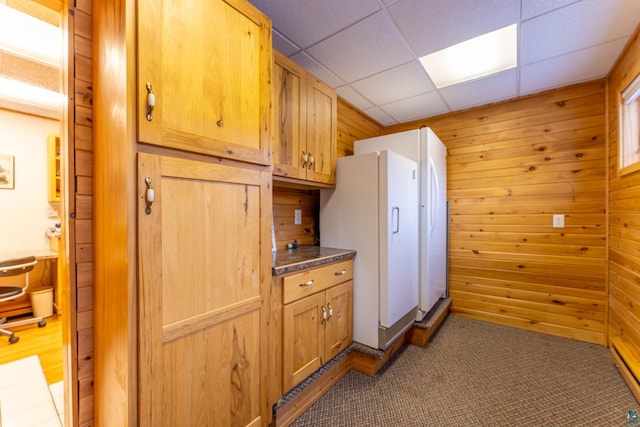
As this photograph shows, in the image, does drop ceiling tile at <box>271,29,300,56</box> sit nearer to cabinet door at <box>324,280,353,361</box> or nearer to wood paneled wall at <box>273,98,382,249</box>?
wood paneled wall at <box>273,98,382,249</box>

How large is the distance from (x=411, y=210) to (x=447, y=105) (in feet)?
4.91

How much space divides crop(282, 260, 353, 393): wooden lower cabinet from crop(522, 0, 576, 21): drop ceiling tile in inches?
77.3

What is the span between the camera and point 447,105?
9.92 ft

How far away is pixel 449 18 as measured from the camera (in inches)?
67.0

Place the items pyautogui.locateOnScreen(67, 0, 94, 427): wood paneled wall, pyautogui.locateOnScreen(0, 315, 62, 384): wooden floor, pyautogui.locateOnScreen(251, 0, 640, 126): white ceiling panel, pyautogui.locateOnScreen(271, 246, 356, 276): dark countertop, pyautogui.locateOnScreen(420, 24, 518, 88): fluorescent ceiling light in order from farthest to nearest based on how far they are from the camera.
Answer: pyautogui.locateOnScreen(0, 315, 62, 384): wooden floor < pyautogui.locateOnScreen(420, 24, 518, 88): fluorescent ceiling light < pyautogui.locateOnScreen(251, 0, 640, 126): white ceiling panel < pyautogui.locateOnScreen(271, 246, 356, 276): dark countertop < pyautogui.locateOnScreen(67, 0, 94, 427): wood paneled wall

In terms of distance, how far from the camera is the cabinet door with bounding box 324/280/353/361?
1.85m

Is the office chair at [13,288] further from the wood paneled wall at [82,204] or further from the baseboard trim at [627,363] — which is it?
the baseboard trim at [627,363]

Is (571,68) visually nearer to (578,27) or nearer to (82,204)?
(578,27)

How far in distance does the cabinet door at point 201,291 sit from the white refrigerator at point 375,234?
93 centimetres

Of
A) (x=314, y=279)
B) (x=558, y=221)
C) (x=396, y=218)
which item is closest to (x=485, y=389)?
(x=396, y=218)

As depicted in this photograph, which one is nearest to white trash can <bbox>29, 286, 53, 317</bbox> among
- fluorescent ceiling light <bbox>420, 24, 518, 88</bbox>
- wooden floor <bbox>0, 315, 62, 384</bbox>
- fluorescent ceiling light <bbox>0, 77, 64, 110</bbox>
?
wooden floor <bbox>0, 315, 62, 384</bbox>

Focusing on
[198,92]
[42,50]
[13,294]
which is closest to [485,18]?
[198,92]

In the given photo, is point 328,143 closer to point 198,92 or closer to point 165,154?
point 198,92

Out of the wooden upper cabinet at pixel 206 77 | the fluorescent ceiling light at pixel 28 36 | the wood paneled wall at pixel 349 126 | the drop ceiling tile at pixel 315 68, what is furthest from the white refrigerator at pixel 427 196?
the fluorescent ceiling light at pixel 28 36
